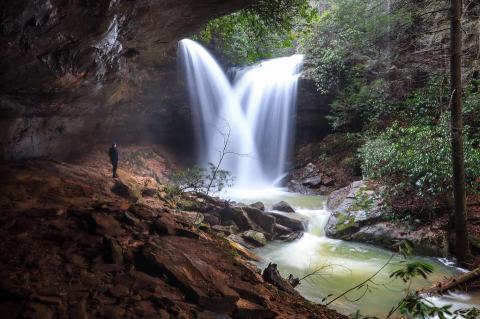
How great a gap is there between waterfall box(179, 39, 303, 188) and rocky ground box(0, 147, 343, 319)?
1393 cm

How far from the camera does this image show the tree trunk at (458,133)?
6.62 meters

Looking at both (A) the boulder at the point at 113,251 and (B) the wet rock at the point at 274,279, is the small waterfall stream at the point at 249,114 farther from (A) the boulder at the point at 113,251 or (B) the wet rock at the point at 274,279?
(A) the boulder at the point at 113,251

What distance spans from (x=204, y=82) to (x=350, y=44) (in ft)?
26.5

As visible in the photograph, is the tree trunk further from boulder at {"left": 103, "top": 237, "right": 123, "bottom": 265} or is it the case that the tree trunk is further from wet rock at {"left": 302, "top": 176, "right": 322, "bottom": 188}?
wet rock at {"left": 302, "top": 176, "right": 322, "bottom": 188}

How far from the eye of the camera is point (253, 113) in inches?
787

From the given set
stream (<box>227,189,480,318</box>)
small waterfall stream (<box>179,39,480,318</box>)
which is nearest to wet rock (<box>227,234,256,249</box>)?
stream (<box>227,189,480,318</box>)

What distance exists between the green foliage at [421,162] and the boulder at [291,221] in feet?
9.44

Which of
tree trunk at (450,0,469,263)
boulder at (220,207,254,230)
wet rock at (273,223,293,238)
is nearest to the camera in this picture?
tree trunk at (450,0,469,263)

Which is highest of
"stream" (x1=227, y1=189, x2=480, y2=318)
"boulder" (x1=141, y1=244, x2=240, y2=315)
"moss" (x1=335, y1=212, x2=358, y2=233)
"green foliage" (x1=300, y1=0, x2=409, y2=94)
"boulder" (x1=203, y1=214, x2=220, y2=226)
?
"green foliage" (x1=300, y1=0, x2=409, y2=94)

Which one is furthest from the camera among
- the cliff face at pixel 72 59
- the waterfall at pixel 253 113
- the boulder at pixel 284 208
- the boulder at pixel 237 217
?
the waterfall at pixel 253 113

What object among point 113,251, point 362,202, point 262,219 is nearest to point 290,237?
point 262,219

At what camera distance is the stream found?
19.7 feet

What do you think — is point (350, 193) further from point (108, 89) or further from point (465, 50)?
point (108, 89)

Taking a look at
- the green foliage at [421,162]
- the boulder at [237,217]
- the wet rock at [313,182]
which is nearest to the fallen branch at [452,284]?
the green foliage at [421,162]
